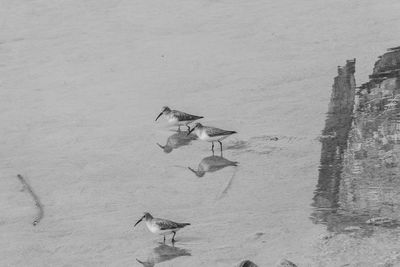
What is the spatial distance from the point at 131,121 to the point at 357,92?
13.6ft

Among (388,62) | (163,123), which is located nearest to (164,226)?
(163,123)

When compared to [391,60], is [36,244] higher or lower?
lower

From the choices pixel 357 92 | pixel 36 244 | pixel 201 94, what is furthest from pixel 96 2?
pixel 36 244

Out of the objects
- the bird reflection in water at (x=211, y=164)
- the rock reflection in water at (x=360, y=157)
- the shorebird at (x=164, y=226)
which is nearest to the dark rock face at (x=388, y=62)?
the rock reflection in water at (x=360, y=157)

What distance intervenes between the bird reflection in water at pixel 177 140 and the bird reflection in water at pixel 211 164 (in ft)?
2.86

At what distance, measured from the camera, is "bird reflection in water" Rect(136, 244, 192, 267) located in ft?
32.1

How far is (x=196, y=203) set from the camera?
1148cm

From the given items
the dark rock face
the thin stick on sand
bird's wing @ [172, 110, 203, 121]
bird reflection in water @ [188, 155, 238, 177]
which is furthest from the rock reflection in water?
the thin stick on sand

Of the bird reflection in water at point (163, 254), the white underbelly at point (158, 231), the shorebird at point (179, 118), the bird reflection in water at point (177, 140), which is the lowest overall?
the bird reflection in water at point (163, 254)

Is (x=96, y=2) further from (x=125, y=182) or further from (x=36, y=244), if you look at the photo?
(x=36, y=244)

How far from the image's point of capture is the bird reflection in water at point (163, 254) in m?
9.77

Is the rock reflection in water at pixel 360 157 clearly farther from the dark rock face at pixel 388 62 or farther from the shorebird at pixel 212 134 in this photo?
the shorebird at pixel 212 134

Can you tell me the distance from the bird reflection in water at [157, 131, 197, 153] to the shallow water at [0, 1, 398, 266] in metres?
0.06

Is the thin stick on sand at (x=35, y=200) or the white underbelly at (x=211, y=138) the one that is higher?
the white underbelly at (x=211, y=138)
